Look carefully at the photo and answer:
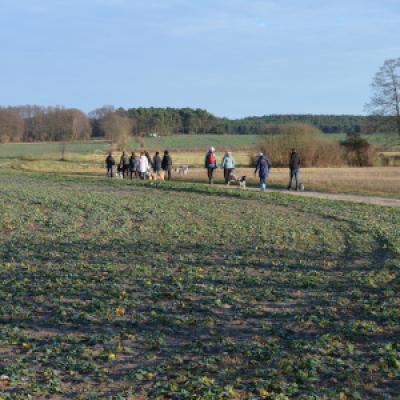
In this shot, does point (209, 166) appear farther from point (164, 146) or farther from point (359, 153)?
point (164, 146)

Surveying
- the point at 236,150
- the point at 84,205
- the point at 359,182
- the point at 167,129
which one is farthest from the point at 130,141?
the point at 84,205

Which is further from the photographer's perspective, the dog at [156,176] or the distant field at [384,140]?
the distant field at [384,140]

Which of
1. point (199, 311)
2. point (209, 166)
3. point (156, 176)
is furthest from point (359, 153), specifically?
point (199, 311)

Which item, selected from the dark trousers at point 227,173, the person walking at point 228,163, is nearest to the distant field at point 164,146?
the dark trousers at point 227,173

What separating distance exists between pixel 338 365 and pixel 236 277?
3.99 meters

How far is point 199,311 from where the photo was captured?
8.37 m

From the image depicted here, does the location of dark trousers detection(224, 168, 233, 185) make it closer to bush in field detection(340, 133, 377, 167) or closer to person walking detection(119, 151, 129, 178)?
person walking detection(119, 151, 129, 178)

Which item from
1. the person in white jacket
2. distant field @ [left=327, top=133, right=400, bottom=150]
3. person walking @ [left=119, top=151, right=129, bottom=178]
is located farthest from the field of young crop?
distant field @ [left=327, top=133, right=400, bottom=150]

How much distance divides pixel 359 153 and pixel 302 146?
6.20m

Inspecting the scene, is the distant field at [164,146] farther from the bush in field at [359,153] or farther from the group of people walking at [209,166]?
the group of people walking at [209,166]

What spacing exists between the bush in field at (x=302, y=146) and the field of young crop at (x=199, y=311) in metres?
38.3

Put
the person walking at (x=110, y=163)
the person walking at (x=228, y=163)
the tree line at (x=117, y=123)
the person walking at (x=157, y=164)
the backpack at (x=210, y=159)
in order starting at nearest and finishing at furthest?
the backpack at (x=210, y=159) < the person walking at (x=228, y=163) < the person walking at (x=157, y=164) < the person walking at (x=110, y=163) < the tree line at (x=117, y=123)

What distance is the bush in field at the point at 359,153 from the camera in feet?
192

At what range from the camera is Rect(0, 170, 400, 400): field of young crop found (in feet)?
19.8
